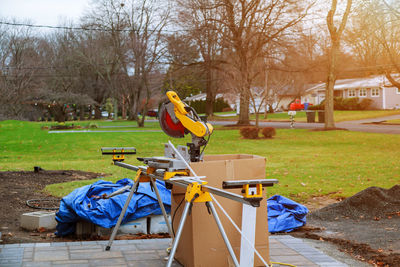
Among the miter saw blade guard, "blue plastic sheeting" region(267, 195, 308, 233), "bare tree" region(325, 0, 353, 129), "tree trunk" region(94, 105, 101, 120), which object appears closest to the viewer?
the miter saw blade guard

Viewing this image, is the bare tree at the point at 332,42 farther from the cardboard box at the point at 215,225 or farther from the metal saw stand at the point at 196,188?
the metal saw stand at the point at 196,188

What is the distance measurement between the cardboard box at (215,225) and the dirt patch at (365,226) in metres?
1.48

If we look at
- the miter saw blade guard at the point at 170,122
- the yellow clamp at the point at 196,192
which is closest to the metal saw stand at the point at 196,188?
the yellow clamp at the point at 196,192

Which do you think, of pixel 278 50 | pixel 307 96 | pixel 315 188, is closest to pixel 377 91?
pixel 307 96

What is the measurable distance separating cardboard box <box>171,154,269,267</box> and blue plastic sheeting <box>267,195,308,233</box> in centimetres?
192

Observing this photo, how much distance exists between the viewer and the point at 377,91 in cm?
5681

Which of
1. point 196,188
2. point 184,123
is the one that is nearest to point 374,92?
point 184,123

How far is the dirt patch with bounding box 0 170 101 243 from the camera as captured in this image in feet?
20.7

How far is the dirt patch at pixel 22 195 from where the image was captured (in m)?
6.31

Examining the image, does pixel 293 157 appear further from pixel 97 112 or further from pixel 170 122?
pixel 97 112

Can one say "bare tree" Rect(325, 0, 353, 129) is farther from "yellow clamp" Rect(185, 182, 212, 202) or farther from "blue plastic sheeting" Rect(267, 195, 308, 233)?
"yellow clamp" Rect(185, 182, 212, 202)

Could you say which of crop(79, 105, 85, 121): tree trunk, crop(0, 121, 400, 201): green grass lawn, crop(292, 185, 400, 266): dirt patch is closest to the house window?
crop(0, 121, 400, 201): green grass lawn

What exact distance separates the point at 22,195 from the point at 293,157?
10544 millimetres

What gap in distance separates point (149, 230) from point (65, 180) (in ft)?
19.1
